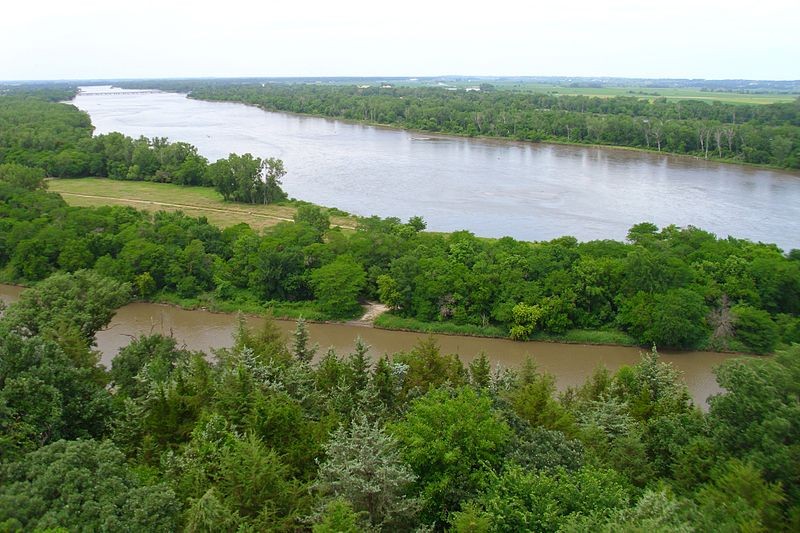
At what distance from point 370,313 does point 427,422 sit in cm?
1429

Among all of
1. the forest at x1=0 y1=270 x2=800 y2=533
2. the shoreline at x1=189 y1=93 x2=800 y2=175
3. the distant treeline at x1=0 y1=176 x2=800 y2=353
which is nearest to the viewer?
the forest at x1=0 y1=270 x2=800 y2=533

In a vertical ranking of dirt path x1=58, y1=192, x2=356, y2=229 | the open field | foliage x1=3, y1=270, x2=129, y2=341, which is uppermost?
the open field

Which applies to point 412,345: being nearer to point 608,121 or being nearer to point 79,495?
point 79,495

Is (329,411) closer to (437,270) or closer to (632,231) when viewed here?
(437,270)

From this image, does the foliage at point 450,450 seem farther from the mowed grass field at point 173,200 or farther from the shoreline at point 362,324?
the mowed grass field at point 173,200

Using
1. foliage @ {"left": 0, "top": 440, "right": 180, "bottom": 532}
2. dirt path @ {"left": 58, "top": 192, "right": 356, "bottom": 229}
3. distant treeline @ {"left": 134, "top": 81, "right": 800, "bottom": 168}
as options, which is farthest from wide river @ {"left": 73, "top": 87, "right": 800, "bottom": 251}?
foliage @ {"left": 0, "top": 440, "right": 180, "bottom": 532}

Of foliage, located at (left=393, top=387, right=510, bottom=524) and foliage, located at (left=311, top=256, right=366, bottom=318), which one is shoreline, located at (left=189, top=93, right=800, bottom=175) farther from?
foliage, located at (left=393, top=387, right=510, bottom=524)

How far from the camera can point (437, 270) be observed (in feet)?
76.7

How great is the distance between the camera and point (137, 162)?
47.1 meters

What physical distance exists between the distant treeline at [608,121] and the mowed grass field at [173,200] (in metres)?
38.3

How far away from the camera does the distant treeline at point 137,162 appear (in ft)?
128

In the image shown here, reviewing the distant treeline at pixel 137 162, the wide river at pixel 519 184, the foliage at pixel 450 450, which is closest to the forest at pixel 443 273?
the wide river at pixel 519 184

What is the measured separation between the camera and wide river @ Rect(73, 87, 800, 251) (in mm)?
35094

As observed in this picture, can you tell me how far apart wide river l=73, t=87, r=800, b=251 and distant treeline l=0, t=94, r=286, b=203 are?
3982mm
